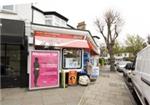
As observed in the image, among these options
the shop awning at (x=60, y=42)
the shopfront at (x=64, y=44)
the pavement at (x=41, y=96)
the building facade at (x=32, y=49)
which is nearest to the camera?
the pavement at (x=41, y=96)

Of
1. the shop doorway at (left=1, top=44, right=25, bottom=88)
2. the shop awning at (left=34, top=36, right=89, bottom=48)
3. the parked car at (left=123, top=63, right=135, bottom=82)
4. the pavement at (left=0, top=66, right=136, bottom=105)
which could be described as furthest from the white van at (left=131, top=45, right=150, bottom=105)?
the shop doorway at (left=1, top=44, right=25, bottom=88)

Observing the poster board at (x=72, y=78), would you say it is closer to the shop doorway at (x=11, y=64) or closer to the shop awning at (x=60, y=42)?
the shop awning at (x=60, y=42)

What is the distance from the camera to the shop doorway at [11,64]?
11.4m

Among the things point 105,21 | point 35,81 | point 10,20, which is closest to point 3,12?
point 10,20

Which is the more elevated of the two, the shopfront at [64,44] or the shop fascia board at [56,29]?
the shop fascia board at [56,29]

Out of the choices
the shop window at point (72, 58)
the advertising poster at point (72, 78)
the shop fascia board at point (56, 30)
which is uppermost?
the shop fascia board at point (56, 30)

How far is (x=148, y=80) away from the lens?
241 inches

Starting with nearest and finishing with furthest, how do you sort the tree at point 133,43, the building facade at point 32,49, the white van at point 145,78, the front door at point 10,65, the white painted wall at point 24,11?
the white van at point 145,78
the building facade at point 32,49
the front door at point 10,65
the white painted wall at point 24,11
the tree at point 133,43

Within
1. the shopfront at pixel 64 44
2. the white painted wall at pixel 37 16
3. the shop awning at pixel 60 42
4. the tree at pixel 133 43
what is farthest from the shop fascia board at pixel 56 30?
the tree at pixel 133 43

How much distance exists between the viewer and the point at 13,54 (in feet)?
38.3

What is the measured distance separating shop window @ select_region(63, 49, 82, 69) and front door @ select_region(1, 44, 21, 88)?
2787mm

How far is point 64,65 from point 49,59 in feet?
5.14

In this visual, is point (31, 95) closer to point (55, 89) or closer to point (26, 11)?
point (55, 89)

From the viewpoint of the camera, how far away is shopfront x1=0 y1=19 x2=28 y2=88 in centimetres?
1091
